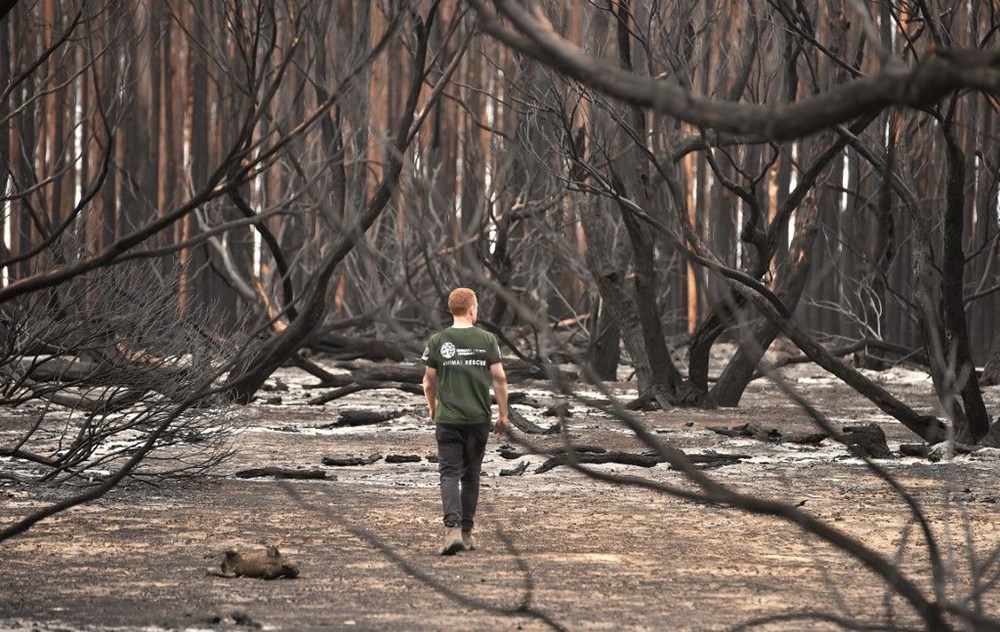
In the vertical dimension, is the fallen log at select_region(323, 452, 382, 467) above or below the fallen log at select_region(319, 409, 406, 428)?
below

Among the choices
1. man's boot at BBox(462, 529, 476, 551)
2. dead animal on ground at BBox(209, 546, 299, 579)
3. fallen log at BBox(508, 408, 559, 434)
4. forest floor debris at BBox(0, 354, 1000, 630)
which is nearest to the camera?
forest floor debris at BBox(0, 354, 1000, 630)

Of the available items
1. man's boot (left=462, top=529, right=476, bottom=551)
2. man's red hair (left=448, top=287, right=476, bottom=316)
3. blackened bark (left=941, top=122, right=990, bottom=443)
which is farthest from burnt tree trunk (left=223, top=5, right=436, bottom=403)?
blackened bark (left=941, top=122, right=990, bottom=443)

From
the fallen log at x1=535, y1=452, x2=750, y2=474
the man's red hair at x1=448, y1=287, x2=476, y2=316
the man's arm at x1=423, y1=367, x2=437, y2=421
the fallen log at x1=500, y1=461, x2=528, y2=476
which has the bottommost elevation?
the fallen log at x1=500, y1=461, x2=528, y2=476

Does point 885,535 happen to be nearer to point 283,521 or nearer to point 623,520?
point 623,520

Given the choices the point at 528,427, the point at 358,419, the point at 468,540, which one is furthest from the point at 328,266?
the point at 358,419

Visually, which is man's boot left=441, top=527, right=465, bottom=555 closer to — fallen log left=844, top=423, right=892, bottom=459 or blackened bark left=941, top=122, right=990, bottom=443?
blackened bark left=941, top=122, right=990, bottom=443

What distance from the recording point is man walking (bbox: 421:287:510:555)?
641 centimetres

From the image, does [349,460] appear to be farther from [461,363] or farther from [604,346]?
[604,346]

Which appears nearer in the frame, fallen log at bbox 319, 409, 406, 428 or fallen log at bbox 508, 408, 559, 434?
fallen log at bbox 508, 408, 559, 434

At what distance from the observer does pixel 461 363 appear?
6449 mm

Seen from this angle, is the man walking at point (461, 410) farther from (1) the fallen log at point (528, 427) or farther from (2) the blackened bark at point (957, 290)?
(1) the fallen log at point (528, 427)

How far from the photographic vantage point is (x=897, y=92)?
242 cm

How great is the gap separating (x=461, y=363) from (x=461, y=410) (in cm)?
21

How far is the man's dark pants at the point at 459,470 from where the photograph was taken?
20.9 ft
